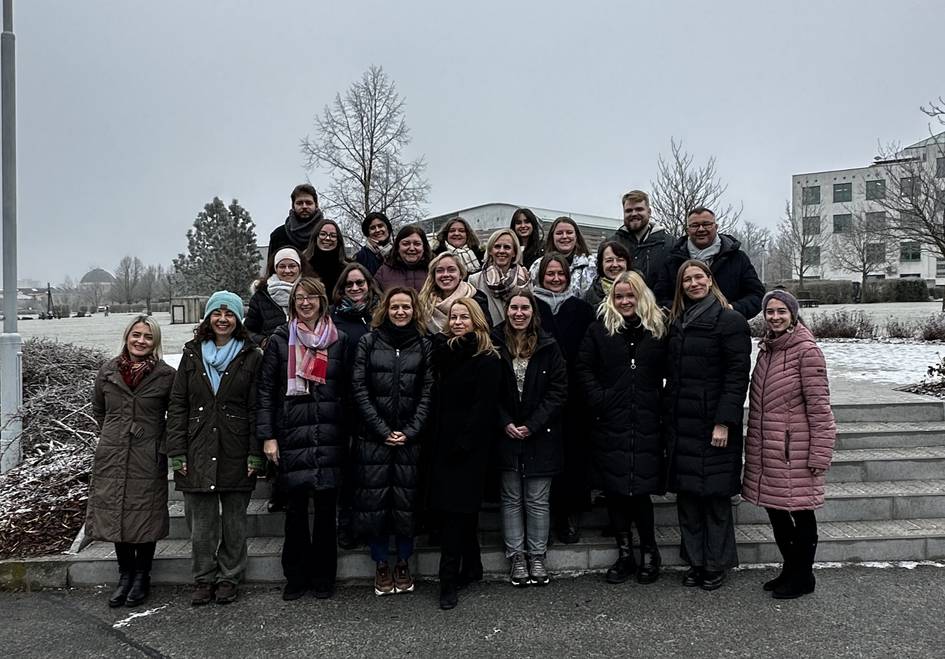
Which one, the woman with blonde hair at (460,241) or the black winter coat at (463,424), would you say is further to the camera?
the woman with blonde hair at (460,241)

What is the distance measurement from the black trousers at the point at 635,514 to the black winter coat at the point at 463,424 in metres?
1.01

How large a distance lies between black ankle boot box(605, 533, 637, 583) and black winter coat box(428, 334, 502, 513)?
3.66 feet

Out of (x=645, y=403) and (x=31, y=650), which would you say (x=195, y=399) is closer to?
(x=31, y=650)

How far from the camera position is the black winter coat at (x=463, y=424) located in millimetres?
4277

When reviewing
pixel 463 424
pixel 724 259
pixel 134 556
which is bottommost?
pixel 134 556

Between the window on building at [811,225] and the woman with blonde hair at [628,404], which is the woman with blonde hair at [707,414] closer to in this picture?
the woman with blonde hair at [628,404]

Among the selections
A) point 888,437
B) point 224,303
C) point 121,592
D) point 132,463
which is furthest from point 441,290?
point 888,437

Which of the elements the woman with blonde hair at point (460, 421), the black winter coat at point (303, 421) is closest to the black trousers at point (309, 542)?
the black winter coat at point (303, 421)

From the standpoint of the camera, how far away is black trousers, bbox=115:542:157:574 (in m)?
4.41

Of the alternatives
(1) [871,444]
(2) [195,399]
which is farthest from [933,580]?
(2) [195,399]

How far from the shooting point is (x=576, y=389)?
4.67 meters

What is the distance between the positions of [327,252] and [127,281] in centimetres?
10853

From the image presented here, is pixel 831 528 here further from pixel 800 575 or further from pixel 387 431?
pixel 387 431

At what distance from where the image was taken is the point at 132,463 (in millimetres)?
4348
